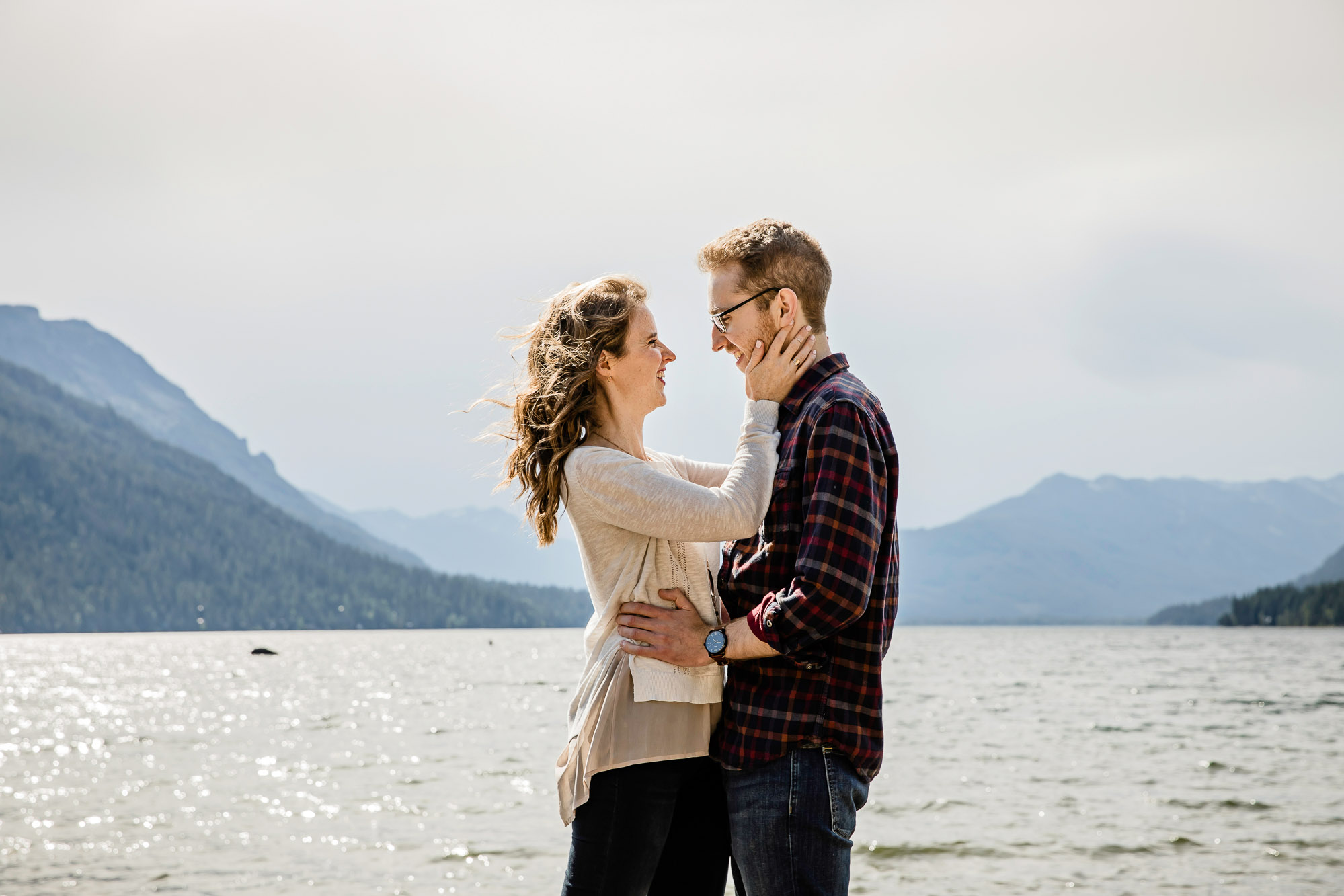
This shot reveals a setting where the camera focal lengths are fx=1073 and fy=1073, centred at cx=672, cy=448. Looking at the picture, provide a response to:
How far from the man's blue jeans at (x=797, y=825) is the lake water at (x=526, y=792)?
32.4 feet

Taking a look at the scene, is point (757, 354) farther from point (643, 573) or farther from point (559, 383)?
point (643, 573)

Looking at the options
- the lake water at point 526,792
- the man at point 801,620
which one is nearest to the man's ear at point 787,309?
the man at point 801,620

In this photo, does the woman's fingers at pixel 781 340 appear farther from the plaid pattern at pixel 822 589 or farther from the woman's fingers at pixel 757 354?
the plaid pattern at pixel 822 589

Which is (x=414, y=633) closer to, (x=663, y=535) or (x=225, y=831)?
(x=225, y=831)

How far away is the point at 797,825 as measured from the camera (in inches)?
136

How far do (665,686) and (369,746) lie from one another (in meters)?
26.1

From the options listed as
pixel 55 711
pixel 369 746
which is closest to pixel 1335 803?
pixel 369 746

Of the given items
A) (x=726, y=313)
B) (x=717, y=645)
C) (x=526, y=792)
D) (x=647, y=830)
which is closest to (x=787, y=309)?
(x=726, y=313)

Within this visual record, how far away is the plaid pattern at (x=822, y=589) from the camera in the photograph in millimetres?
3426

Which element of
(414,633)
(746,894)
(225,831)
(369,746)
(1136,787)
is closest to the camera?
(746,894)

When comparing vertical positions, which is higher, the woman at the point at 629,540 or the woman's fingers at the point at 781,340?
the woman's fingers at the point at 781,340

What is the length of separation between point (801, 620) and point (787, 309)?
115 cm

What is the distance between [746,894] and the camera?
12.1ft

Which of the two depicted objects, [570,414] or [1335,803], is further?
[1335,803]
